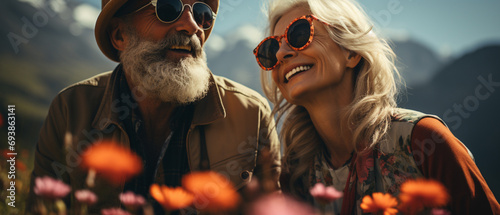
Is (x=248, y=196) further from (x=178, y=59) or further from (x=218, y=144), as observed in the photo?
(x=178, y=59)

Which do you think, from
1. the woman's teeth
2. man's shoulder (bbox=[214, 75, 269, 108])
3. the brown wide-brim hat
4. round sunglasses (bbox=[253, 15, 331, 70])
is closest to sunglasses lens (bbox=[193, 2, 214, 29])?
the brown wide-brim hat

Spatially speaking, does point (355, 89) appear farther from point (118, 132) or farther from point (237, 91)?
point (118, 132)

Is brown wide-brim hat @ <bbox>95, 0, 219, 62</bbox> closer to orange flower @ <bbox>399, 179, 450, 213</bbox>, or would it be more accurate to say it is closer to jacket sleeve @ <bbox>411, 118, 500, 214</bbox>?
jacket sleeve @ <bbox>411, 118, 500, 214</bbox>

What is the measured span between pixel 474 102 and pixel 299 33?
1.33 m

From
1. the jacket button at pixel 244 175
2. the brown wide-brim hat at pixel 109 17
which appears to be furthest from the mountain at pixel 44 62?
the jacket button at pixel 244 175

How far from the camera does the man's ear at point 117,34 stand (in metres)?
3.08

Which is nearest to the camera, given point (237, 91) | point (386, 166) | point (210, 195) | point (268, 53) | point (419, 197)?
point (419, 197)

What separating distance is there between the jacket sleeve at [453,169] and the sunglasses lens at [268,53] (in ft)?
3.72

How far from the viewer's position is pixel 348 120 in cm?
219

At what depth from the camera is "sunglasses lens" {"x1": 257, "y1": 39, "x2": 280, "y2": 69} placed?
8.32 feet

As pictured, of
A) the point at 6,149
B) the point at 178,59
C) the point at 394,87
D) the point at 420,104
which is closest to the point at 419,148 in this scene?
the point at 394,87

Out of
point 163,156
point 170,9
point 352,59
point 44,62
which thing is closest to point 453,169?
point 352,59

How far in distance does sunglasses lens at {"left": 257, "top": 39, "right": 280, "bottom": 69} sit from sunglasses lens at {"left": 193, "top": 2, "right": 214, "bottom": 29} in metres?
0.68

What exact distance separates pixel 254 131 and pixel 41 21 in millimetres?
1935
